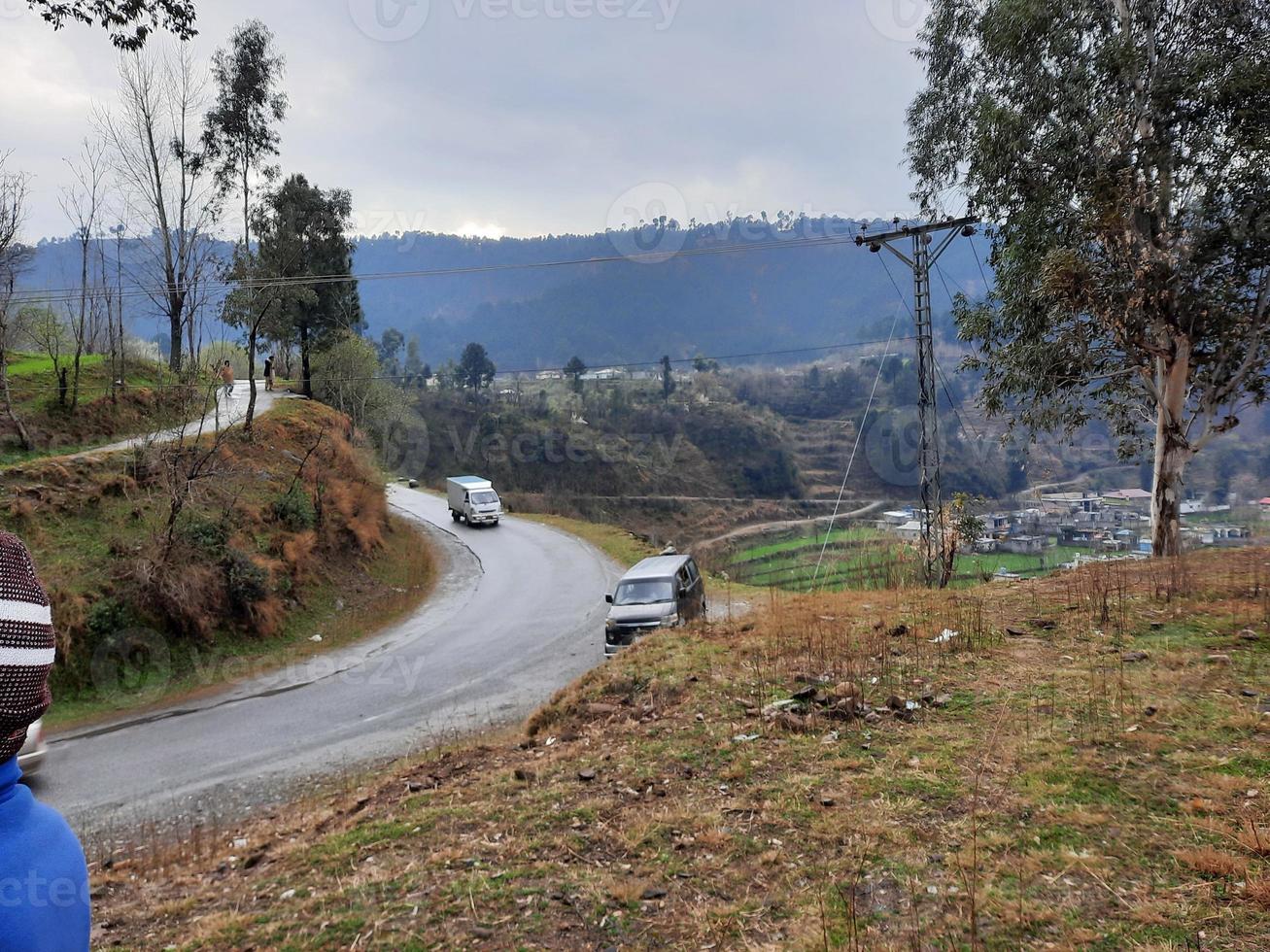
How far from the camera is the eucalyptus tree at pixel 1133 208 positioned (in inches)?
551

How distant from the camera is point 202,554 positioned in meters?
17.4

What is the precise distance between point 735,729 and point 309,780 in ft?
20.8

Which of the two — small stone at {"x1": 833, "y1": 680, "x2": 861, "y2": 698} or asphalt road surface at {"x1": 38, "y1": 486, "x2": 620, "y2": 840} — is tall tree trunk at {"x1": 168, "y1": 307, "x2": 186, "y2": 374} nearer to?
asphalt road surface at {"x1": 38, "y1": 486, "x2": 620, "y2": 840}

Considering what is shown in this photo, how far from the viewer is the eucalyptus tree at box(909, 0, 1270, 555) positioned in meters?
14.0

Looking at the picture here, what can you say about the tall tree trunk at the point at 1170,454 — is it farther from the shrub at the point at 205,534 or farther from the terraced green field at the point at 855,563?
the shrub at the point at 205,534

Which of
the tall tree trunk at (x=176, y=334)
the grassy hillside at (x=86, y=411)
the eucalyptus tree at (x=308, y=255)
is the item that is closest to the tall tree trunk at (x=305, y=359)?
the eucalyptus tree at (x=308, y=255)

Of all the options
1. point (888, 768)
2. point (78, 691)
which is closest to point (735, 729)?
point (888, 768)

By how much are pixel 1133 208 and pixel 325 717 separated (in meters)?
18.0

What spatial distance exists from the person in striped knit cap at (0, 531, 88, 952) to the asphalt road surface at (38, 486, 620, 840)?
924 cm

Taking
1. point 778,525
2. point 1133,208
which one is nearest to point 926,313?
point 1133,208

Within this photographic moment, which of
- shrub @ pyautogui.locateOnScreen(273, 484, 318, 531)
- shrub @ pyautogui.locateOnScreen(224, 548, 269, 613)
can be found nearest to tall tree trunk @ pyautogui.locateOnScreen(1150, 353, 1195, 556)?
shrub @ pyautogui.locateOnScreen(224, 548, 269, 613)

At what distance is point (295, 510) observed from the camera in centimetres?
2205

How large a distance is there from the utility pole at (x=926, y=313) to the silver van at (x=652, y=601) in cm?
→ 647

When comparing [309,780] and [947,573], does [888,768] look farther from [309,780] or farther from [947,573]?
[947,573]
